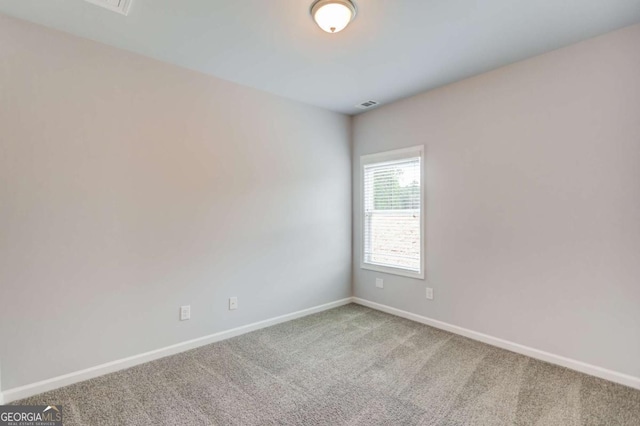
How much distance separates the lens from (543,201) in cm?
266

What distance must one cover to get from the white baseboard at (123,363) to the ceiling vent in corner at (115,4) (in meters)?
2.58

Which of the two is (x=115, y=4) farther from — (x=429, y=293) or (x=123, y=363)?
(x=429, y=293)

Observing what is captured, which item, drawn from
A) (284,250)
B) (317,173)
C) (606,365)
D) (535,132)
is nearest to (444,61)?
(535,132)

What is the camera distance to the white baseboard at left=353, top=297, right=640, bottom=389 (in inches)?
91.0

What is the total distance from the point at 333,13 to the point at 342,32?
379 mm

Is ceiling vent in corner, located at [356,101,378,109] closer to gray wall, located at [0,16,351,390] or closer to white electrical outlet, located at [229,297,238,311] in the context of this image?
gray wall, located at [0,16,351,390]

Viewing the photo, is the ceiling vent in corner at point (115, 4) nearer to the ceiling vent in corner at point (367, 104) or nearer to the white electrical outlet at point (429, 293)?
the ceiling vent in corner at point (367, 104)

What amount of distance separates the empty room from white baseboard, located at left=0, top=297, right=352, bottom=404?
0.02m

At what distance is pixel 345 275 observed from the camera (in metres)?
4.30

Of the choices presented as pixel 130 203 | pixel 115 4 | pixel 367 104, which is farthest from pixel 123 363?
pixel 367 104

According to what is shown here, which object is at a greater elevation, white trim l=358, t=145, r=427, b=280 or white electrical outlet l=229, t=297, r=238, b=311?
white trim l=358, t=145, r=427, b=280

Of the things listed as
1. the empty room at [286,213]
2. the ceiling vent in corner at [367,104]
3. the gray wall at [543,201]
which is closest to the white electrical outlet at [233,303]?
the empty room at [286,213]

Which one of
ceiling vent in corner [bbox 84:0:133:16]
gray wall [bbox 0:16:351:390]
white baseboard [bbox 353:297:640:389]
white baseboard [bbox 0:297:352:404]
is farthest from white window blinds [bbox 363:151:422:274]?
ceiling vent in corner [bbox 84:0:133:16]

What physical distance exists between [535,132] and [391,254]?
1.96 m
